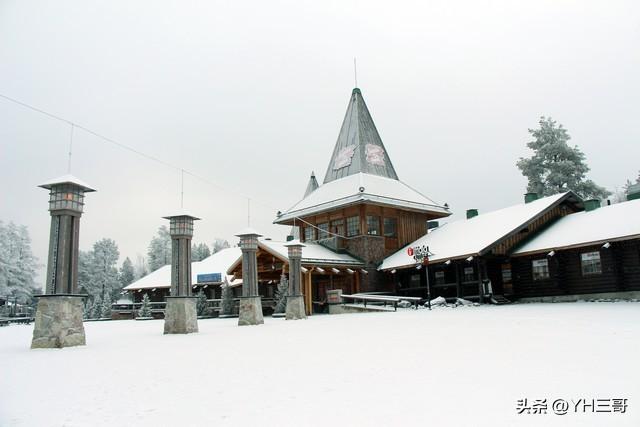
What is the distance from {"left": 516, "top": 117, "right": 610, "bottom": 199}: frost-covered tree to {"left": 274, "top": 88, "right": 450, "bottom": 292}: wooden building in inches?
497

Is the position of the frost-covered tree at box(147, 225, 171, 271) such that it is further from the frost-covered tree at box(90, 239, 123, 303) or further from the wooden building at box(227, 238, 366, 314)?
the wooden building at box(227, 238, 366, 314)

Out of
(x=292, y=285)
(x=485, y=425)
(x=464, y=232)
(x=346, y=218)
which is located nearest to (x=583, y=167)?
(x=464, y=232)

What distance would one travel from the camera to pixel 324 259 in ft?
84.4

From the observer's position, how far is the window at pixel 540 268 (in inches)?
887

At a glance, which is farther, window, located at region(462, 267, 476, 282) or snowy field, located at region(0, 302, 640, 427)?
window, located at region(462, 267, 476, 282)

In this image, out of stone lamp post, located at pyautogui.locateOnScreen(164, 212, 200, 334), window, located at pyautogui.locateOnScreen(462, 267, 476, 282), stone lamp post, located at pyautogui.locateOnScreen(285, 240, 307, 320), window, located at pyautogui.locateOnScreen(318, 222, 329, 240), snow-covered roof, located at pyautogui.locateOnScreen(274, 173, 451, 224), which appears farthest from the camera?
window, located at pyautogui.locateOnScreen(318, 222, 329, 240)

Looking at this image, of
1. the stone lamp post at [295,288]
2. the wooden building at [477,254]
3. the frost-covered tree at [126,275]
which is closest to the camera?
the stone lamp post at [295,288]

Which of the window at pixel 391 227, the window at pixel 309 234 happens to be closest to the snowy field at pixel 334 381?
→ the window at pixel 391 227

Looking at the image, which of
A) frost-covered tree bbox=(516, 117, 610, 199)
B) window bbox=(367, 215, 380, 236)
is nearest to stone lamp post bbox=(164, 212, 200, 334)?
window bbox=(367, 215, 380, 236)

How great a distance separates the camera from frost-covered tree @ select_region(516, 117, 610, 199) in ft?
125

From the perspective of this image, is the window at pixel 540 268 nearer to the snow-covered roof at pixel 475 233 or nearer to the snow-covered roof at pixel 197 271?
the snow-covered roof at pixel 475 233

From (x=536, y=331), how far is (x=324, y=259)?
16149 mm

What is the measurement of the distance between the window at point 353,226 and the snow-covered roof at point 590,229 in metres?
9.53

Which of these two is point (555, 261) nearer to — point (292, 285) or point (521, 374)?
point (292, 285)
